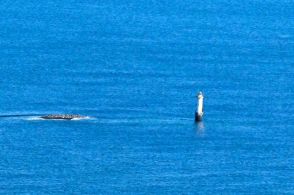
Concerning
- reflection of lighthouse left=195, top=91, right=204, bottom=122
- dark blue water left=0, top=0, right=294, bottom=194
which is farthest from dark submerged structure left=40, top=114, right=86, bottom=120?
reflection of lighthouse left=195, top=91, right=204, bottom=122

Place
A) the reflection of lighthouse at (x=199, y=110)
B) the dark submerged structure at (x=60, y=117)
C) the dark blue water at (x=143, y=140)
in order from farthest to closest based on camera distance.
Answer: the reflection of lighthouse at (x=199, y=110) → the dark submerged structure at (x=60, y=117) → the dark blue water at (x=143, y=140)

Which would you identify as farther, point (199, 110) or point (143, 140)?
point (199, 110)

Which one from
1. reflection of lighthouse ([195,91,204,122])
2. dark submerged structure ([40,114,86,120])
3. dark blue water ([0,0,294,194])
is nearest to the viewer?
dark blue water ([0,0,294,194])

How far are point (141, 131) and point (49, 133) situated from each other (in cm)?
724

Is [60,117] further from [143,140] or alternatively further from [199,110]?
[199,110]

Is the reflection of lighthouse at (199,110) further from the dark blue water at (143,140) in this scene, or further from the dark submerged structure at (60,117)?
the dark submerged structure at (60,117)

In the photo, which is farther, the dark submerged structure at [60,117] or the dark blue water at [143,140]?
the dark submerged structure at [60,117]

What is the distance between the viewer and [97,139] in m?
175

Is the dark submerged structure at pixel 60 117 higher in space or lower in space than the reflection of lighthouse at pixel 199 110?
lower

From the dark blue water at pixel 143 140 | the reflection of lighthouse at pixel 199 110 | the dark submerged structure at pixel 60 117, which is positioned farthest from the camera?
the reflection of lighthouse at pixel 199 110

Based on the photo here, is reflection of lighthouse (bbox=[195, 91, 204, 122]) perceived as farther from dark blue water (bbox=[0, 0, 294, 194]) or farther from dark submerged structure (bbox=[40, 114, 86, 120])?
dark submerged structure (bbox=[40, 114, 86, 120])

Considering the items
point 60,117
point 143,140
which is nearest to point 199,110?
point 143,140

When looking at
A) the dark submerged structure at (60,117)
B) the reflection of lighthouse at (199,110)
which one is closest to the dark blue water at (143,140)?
the reflection of lighthouse at (199,110)

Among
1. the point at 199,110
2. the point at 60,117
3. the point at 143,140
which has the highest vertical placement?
the point at 199,110
